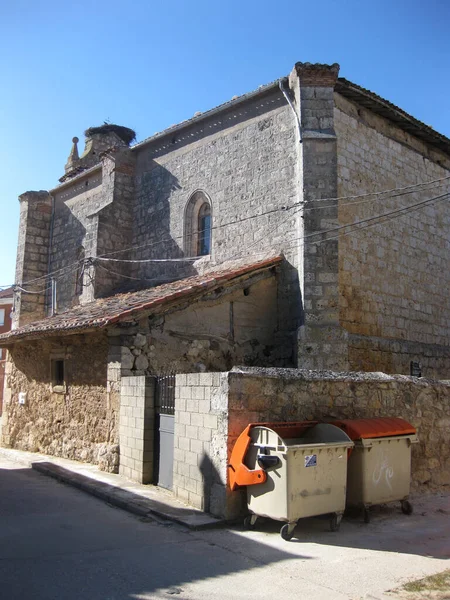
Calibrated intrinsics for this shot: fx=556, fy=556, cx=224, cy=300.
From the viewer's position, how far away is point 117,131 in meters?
29.0

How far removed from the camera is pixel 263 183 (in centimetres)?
1288

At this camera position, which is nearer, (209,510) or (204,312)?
(209,510)

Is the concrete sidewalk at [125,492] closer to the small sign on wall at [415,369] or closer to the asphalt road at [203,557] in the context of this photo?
the asphalt road at [203,557]

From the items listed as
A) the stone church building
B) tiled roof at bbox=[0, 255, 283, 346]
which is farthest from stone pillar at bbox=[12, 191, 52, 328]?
tiled roof at bbox=[0, 255, 283, 346]

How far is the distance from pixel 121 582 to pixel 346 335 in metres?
7.63

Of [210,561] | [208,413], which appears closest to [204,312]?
[208,413]

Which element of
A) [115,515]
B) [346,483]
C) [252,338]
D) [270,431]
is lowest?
[115,515]

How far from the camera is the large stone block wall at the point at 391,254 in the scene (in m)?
12.3

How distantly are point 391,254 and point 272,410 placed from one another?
801 centimetres

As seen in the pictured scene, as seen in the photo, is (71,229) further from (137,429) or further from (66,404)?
(137,429)

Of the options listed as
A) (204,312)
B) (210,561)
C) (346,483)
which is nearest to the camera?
(210,561)

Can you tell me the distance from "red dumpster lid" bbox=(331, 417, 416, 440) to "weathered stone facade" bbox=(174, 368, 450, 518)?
1.63 feet

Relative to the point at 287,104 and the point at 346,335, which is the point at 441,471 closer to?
the point at 346,335

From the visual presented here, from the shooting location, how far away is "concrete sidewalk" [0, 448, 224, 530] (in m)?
6.46
